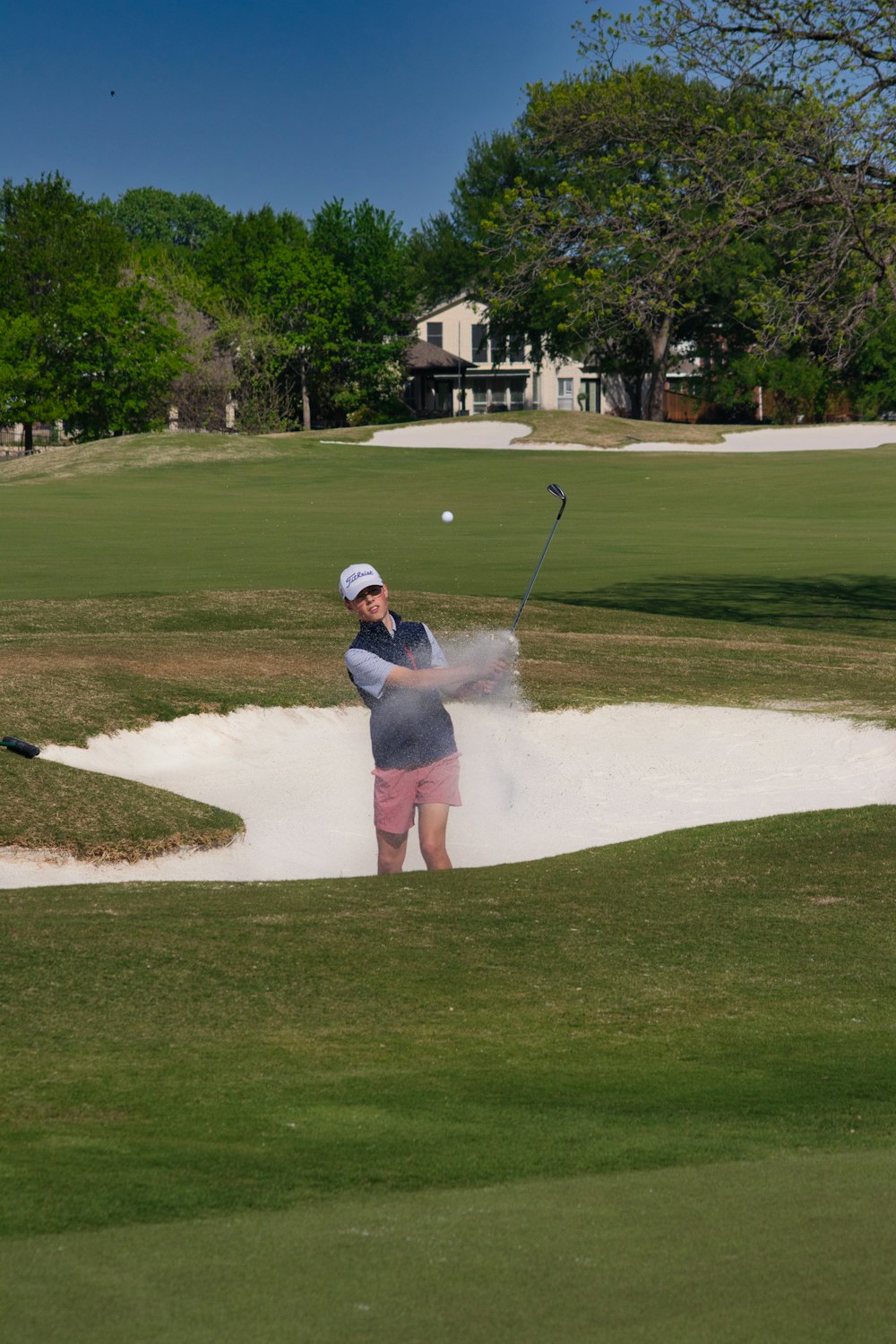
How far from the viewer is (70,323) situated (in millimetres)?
74125

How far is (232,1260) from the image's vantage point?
4070 mm

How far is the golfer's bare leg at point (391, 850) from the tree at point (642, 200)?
10250 millimetres

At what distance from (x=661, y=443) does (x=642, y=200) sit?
43.9 meters

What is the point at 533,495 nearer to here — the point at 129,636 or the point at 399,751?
the point at 129,636

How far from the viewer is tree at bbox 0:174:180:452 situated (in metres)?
74.1

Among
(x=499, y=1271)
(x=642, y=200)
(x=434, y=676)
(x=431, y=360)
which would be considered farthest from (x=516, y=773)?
(x=431, y=360)

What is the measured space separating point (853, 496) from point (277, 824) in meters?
34.8

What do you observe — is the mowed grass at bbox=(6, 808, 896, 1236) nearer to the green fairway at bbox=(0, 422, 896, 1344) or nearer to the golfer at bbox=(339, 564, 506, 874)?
the green fairway at bbox=(0, 422, 896, 1344)

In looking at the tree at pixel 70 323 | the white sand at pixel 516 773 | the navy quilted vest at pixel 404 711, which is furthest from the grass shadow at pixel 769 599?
the tree at pixel 70 323

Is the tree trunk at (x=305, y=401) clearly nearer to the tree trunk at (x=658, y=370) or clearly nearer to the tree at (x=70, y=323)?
the tree at (x=70, y=323)

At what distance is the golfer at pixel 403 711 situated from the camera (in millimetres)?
10109

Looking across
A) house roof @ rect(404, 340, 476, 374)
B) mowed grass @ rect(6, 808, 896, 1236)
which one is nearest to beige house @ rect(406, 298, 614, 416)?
house roof @ rect(404, 340, 476, 374)

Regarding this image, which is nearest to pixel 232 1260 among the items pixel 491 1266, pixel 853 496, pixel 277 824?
pixel 491 1266

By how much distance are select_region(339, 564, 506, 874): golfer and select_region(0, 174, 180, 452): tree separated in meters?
66.9
